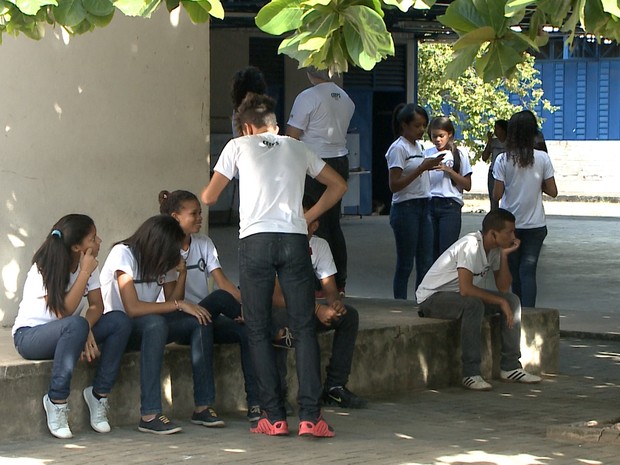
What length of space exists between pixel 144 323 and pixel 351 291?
6626mm

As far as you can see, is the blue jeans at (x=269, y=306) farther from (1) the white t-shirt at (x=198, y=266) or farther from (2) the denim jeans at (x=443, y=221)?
(2) the denim jeans at (x=443, y=221)

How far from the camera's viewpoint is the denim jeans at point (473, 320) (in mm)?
8359

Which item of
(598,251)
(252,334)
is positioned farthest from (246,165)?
(598,251)

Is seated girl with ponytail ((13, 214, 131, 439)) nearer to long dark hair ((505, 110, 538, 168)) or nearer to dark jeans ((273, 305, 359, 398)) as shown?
dark jeans ((273, 305, 359, 398))

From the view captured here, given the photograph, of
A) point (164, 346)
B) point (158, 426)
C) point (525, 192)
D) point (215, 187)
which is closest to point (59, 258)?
point (164, 346)

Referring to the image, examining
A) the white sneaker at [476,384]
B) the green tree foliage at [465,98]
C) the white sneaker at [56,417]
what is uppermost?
the green tree foliage at [465,98]

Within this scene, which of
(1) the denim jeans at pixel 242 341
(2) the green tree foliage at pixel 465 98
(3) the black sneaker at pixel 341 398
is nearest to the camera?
(1) the denim jeans at pixel 242 341

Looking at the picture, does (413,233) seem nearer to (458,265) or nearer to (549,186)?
(549,186)

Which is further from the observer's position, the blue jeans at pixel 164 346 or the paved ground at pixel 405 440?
the blue jeans at pixel 164 346

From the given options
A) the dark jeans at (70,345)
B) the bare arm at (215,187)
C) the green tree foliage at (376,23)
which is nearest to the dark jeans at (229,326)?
the dark jeans at (70,345)

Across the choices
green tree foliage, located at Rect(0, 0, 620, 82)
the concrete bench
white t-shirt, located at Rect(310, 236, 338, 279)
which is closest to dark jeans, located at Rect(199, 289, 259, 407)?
the concrete bench

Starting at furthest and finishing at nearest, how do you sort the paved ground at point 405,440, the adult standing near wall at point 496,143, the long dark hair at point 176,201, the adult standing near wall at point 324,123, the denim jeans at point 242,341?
the adult standing near wall at point 496,143
the adult standing near wall at point 324,123
the long dark hair at point 176,201
the denim jeans at point 242,341
the paved ground at point 405,440

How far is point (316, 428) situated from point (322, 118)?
121 inches

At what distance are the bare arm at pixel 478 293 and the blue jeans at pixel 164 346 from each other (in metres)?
1.97
